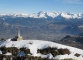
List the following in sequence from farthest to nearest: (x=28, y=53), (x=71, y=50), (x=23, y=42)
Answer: (x=23, y=42), (x=71, y=50), (x=28, y=53)

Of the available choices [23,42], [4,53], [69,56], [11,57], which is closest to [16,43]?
[23,42]

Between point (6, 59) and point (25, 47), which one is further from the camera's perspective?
point (25, 47)

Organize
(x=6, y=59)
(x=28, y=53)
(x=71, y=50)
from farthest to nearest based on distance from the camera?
(x=71, y=50) < (x=28, y=53) < (x=6, y=59)

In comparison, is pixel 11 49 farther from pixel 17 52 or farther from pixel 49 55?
pixel 49 55

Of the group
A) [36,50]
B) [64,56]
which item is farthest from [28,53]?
[64,56]

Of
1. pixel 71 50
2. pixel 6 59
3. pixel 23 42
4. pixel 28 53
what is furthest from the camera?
pixel 23 42

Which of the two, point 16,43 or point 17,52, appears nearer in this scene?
point 17,52

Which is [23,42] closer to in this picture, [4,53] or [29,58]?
[4,53]

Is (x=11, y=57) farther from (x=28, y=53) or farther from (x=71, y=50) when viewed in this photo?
(x=71, y=50)

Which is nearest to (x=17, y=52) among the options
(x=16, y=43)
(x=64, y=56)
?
(x=16, y=43)
